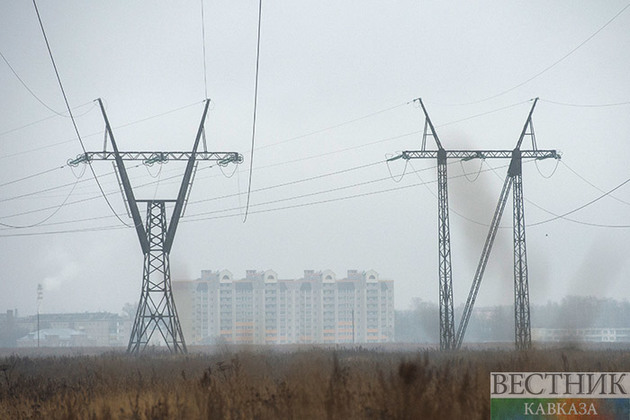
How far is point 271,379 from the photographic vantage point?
78.2 feet

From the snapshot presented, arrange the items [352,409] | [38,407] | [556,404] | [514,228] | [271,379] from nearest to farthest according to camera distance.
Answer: [352,409]
[556,404]
[38,407]
[271,379]
[514,228]

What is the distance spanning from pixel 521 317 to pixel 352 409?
3475cm

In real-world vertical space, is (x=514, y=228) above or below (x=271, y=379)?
above

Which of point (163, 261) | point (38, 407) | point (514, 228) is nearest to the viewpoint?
point (38, 407)

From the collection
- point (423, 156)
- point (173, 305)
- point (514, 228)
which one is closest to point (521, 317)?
point (514, 228)

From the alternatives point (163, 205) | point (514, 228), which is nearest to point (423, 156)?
point (514, 228)

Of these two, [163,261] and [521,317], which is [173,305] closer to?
[163,261]

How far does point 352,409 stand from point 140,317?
4027 centimetres

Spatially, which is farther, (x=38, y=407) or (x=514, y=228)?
(x=514, y=228)

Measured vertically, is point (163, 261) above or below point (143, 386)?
above

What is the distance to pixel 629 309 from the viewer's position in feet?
632

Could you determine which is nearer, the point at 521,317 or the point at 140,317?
the point at 521,317

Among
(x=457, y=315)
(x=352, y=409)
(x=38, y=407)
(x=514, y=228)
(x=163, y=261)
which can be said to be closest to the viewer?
(x=352, y=409)

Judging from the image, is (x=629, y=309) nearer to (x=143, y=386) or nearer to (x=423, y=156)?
(x=423, y=156)
